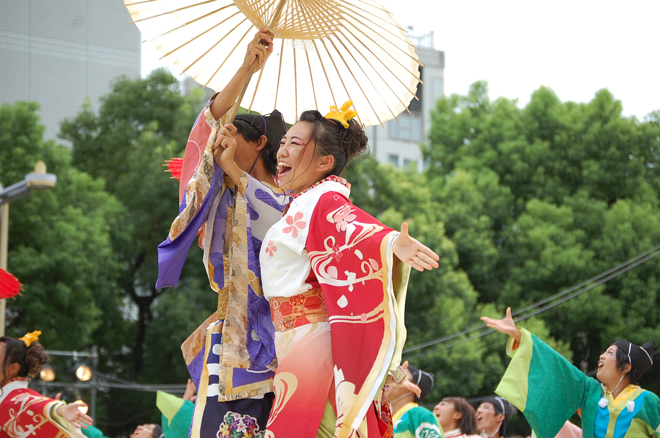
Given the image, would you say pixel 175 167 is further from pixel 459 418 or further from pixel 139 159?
pixel 139 159

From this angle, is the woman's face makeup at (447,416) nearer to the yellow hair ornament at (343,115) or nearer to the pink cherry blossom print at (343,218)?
the yellow hair ornament at (343,115)

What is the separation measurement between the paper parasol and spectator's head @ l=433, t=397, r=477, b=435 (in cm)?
353

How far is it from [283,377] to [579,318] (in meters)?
13.4

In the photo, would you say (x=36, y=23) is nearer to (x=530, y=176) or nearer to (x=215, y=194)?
(x=530, y=176)

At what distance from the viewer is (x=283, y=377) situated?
249cm

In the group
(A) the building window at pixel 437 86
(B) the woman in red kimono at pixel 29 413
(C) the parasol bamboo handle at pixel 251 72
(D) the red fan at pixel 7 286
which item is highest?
(A) the building window at pixel 437 86

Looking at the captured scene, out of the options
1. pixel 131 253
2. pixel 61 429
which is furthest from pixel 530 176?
pixel 61 429

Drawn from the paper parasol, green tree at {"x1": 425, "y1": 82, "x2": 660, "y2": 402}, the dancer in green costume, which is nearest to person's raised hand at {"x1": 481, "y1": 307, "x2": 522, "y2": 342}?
the dancer in green costume

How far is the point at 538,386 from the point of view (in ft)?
15.3

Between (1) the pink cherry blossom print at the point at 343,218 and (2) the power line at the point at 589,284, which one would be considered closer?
(1) the pink cherry blossom print at the point at 343,218

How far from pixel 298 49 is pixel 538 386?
2.73 metres

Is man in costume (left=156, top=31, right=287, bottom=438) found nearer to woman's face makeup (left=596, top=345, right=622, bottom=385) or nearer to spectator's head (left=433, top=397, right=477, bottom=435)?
woman's face makeup (left=596, top=345, right=622, bottom=385)

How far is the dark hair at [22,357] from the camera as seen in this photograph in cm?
449

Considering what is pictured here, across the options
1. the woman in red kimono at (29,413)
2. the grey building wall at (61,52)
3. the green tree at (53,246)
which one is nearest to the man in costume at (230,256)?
the woman in red kimono at (29,413)
